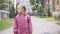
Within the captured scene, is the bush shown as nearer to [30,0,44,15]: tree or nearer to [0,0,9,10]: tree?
[30,0,44,15]: tree

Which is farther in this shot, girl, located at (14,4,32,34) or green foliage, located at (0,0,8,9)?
green foliage, located at (0,0,8,9)

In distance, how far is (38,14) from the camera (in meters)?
2.91

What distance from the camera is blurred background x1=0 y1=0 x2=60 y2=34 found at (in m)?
2.88

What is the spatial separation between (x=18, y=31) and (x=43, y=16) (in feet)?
1.40

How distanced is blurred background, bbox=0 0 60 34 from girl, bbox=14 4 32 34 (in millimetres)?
137

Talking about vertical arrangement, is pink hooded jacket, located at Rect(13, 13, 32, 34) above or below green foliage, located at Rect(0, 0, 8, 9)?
below

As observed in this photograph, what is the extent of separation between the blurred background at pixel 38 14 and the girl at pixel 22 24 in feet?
0.45

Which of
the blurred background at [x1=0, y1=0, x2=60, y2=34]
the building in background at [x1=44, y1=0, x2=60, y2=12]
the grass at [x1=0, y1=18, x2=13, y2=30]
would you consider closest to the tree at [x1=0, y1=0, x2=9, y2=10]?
the blurred background at [x1=0, y1=0, x2=60, y2=34]

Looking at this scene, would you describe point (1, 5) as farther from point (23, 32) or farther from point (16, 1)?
point (23, 32)

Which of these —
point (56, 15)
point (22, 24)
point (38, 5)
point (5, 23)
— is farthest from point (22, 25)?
point (56, 15)

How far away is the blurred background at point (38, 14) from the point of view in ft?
9.44

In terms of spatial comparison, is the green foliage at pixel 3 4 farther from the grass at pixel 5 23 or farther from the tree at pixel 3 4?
the grass at pixel 5 23

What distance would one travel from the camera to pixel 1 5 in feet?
9.52

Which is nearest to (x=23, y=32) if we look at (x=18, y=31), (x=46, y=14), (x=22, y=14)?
(x=18, y=31)
